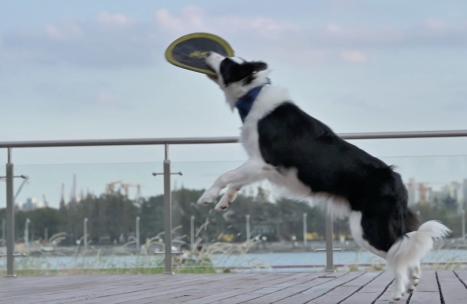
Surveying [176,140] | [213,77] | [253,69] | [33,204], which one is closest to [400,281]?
[253,69]

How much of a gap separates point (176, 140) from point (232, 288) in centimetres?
174

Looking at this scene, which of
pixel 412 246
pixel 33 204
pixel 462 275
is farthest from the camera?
pixel 33 204

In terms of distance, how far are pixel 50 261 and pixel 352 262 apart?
7.46 ft

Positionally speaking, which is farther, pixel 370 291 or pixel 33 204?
pixel 33 204

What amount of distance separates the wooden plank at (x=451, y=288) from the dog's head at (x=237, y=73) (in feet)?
4.57

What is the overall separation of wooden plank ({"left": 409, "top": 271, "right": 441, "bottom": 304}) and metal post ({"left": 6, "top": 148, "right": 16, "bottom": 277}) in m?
3.05

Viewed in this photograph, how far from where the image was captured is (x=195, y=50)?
4047 millimetres

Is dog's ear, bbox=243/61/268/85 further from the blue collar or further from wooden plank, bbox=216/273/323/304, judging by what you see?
wooden plank, bbox=216/273/323/304

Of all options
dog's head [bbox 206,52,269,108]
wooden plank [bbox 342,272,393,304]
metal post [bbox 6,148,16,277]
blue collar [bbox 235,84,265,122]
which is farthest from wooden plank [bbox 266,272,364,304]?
metal post [bbox 6,148,16,277]

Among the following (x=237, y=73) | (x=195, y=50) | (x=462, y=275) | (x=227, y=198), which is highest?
(x=195, y=50)

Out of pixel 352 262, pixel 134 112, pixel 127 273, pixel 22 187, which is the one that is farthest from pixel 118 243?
pixel 134 112

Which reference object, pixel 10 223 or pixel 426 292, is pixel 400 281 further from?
pixel 10 223

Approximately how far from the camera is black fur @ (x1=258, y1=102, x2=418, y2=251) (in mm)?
3484

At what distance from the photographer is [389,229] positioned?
3.51 m
